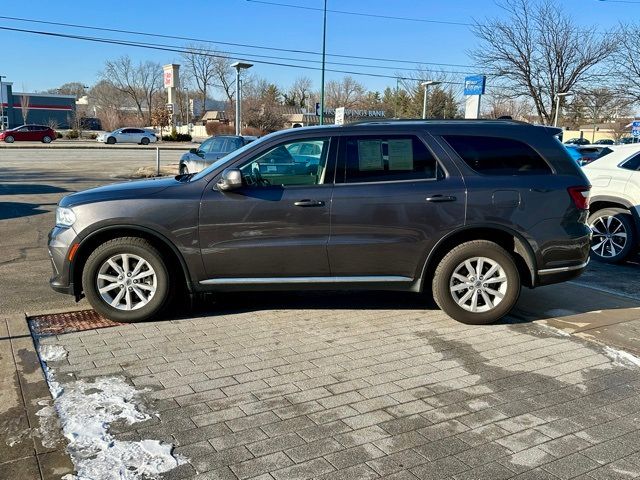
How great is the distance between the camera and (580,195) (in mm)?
5238

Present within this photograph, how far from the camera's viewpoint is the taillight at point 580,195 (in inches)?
205

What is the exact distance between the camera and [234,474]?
2.89 metres

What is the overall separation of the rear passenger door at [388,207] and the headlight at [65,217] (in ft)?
7.65

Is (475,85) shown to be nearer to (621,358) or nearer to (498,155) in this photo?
(498,155)

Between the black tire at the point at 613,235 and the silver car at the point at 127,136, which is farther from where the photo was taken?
the silver car at the point at 127,136

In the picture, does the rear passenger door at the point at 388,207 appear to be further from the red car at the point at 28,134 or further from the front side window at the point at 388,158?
the red car at the point at 28,134

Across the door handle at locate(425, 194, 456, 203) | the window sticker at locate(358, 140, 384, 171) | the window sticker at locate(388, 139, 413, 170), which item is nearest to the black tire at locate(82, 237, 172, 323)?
the window sticker at locate(358, 140, 384, 171)

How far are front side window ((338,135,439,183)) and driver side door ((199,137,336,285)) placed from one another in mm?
219

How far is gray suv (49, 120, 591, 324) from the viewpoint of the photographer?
16.5 ft

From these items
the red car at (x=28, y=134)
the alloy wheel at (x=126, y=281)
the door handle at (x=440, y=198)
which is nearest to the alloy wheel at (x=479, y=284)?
the door handle at (x=440, y=198)

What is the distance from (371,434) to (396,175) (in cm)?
261

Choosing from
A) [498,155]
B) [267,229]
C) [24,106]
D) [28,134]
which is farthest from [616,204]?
[24,106]

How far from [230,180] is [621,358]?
3.58 metres

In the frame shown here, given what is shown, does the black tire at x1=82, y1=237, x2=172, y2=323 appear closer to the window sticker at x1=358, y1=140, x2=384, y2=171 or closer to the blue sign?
the window sticker at x1=358, y1=140, x2=384, y2=171
